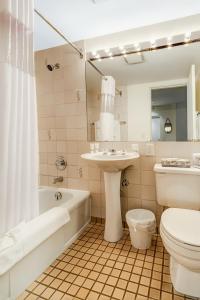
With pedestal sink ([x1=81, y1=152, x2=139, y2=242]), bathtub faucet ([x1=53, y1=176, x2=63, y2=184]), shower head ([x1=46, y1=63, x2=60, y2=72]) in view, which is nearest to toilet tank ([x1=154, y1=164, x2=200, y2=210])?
pedestal sink ([x1=81, y1=152, x2=139, y2=242])

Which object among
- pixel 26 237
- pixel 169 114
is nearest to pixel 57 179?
pixel 26 237

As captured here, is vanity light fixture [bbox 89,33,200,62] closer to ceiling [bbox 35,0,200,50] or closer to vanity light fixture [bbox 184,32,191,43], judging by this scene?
vanity light fixture [bbox 184,32,191,43]

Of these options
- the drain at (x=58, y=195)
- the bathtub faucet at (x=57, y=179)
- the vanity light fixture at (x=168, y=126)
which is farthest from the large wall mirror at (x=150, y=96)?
the drain at (x=58, y=195)

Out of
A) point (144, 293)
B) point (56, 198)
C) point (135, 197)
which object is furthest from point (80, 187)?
point (144, 293)

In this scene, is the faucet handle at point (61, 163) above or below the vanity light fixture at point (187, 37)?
below

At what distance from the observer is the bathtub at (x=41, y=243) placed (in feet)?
3.85

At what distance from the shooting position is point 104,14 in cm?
178

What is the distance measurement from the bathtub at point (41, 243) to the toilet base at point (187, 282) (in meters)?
0.95

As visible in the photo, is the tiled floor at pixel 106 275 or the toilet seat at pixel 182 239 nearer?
the toilet seat at pixel 182 239

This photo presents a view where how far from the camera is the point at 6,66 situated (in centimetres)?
104

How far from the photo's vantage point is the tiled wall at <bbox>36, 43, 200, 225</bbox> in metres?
2.06

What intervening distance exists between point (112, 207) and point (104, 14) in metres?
1.84

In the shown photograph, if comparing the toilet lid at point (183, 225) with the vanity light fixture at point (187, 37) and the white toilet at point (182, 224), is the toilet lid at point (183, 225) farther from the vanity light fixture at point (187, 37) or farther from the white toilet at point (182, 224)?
the vanity light fixture at point (187, 37)

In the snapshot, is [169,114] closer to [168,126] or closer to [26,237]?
[168,126]
